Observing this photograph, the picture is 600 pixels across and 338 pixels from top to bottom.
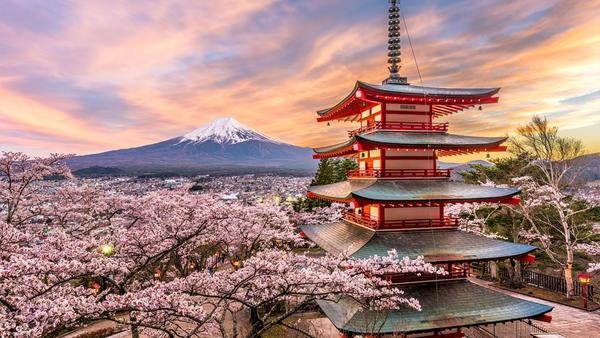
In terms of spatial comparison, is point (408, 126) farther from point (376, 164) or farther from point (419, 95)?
point (376, 164)

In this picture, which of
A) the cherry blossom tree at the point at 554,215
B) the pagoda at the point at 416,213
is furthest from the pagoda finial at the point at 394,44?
the cherry blossom tree at the point at 554,215

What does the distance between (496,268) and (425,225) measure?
1422 cm

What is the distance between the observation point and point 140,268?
33.4 feet

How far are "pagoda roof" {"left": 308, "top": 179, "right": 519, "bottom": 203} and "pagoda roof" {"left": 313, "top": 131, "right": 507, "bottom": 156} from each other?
150 centimetres

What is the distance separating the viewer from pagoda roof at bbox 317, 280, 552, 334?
35.8 ft

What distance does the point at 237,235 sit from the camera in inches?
684

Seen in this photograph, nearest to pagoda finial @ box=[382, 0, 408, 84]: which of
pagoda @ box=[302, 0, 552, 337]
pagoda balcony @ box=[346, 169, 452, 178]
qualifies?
pagoda @ box=[302, 0, 552, 337]

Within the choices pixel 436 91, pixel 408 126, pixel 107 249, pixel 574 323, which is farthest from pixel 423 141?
pixel 574 323

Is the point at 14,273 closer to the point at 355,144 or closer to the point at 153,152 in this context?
the point at 355,144

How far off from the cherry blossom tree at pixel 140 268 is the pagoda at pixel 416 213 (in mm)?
1031

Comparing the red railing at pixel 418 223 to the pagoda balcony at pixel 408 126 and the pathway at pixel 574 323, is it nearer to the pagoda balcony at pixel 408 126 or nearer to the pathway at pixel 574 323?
the pagoda balcony at pixel 408 126

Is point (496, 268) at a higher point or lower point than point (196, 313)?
lower

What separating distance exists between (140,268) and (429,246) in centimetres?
954

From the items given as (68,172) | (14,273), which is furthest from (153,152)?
(14,273)
